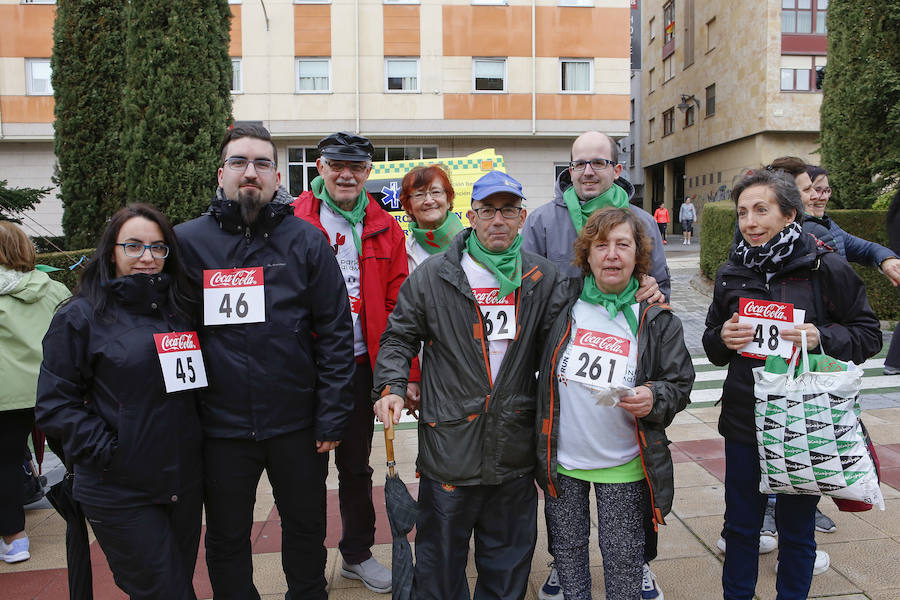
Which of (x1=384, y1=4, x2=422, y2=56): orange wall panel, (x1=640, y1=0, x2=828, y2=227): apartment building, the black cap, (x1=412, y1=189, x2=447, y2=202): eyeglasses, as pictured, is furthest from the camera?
(x1=640, y1=0, x2=828, y2=227): apartment building

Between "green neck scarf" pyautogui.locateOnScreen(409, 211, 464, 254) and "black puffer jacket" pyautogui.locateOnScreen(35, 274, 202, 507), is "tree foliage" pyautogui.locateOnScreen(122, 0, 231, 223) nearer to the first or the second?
"green neck scarf" pyautogui.locateOnScreen(409, 211, 464, 254)

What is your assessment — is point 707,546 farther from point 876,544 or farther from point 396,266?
point 396,266

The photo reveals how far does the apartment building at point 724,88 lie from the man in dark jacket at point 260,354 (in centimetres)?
2371

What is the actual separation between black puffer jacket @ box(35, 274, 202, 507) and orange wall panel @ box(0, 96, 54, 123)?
76.4 ft

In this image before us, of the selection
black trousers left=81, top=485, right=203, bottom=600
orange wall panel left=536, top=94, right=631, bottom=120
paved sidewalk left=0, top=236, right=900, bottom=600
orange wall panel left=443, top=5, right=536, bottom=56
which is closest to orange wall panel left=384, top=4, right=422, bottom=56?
orange wall panel left=443, top=5, right=536, bottom=56

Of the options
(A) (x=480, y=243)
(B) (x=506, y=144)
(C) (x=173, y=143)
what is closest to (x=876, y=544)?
(A) (x=480, y=243)

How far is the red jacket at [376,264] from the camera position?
336cm

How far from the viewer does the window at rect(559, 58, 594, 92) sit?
22.6 m

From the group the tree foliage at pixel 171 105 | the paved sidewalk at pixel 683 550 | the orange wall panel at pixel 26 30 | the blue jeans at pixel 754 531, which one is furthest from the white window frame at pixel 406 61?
the blue jeans at pixel 754 531

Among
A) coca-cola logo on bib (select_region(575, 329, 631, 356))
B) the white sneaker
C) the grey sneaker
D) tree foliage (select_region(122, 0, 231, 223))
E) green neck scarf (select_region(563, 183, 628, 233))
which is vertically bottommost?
the grey sneaker

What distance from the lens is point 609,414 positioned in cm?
277

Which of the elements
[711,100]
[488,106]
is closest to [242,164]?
[488,106]

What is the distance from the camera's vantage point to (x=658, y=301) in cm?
284

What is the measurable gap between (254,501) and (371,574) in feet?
3.21
